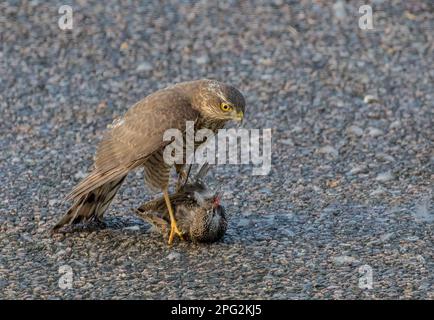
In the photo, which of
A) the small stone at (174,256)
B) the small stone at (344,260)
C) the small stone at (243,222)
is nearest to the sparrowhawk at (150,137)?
the small stone at (174,256)

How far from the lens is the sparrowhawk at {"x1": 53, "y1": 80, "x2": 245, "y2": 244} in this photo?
662 cm

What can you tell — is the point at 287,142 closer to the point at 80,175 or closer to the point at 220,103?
the point at 80,175

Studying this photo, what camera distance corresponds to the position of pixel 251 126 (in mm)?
9266

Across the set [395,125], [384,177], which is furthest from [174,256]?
[395,125]

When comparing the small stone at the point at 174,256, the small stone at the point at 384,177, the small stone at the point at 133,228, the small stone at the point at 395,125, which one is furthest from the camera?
the small stone at the point at 395,125

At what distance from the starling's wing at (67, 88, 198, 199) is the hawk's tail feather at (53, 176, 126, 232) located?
24 centimetres

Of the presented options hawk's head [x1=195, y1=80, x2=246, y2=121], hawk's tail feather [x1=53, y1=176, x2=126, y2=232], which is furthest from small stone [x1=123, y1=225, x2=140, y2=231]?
hawk's head [x1=195, y1=80, x2=246, y2=121]

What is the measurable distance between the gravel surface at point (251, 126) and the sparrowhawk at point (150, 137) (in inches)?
9.9

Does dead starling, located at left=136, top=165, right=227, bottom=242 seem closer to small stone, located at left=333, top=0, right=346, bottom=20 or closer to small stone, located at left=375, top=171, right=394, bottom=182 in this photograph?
small stone, located at left=375, top=171, right=394, bottom=182

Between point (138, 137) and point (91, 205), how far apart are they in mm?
667

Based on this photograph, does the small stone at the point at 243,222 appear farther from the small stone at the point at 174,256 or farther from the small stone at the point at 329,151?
the small stone at the point at 329,151

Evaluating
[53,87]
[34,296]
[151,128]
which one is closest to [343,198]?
[151,128]

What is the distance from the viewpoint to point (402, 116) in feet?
30.7

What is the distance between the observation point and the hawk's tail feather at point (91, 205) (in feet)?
23.0
